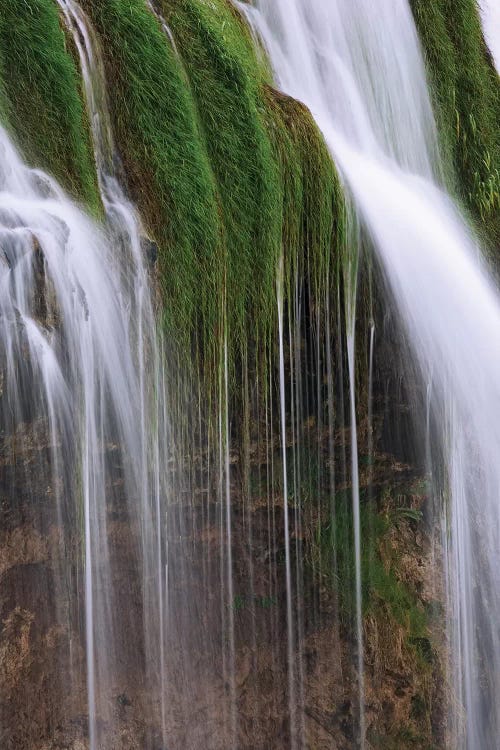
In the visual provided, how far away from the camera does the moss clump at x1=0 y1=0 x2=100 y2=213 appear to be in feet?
17.0

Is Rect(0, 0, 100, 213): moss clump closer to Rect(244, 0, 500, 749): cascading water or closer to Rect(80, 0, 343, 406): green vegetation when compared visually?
Rect(80, 0, 343, 406): green vegetation

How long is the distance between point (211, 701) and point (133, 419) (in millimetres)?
1924

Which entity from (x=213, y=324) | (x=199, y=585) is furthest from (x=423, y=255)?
(x=199, y=585)

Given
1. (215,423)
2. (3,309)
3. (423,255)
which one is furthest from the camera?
(423,255)

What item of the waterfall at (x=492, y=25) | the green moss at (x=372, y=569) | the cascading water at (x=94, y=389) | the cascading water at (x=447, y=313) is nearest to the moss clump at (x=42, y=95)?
the cascading water at (x=94, y=389)

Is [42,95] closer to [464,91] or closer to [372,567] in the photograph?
[372,567]

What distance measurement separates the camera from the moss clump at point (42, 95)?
5176 mm

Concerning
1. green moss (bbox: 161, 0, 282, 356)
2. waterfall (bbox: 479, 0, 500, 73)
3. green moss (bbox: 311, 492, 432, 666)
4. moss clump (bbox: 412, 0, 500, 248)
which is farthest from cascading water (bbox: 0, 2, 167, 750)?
waterfall (bbox: 479, 0, 500, 73)

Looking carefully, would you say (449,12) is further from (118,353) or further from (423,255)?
(118,353)

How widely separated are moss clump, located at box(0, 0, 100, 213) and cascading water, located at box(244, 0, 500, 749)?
176cm

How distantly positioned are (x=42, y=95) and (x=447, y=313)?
282 centimetres

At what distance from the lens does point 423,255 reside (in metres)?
6.12

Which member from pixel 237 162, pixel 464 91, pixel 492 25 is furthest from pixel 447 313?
pixel 492 25

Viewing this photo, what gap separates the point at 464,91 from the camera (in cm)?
746
